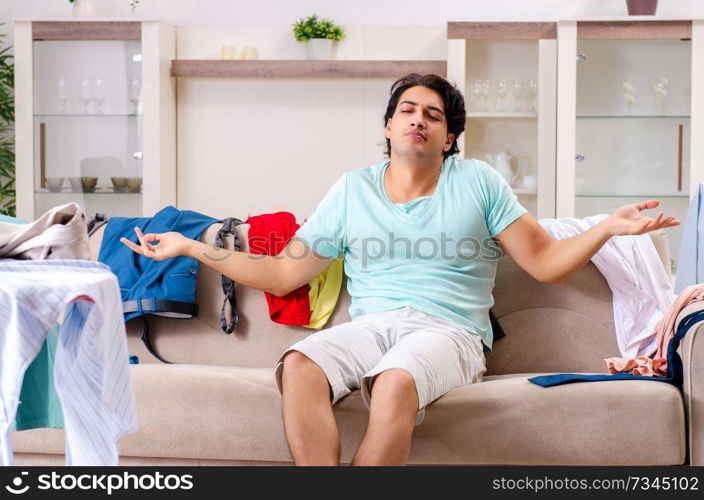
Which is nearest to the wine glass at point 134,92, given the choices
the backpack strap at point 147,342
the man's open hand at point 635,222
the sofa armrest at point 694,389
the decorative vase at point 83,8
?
the decorative vase at point 83,8

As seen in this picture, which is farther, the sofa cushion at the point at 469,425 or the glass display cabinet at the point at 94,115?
the glass display cabinet at the point at 94,115

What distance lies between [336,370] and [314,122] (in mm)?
2636

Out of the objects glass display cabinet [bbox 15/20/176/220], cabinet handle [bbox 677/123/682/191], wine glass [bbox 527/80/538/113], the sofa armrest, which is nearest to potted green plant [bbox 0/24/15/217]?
glass display cabinet [bbox 15/20/176/220]

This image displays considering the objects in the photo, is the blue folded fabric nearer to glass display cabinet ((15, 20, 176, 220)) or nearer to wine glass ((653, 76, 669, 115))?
wine glass ((653, 76, 669, 115))

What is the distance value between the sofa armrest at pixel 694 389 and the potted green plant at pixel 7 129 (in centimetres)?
351

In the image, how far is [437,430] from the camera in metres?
2.04

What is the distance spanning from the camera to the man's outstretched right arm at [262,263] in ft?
7.85

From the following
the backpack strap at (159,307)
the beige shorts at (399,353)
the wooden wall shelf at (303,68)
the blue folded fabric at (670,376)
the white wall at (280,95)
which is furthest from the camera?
the white wall at (280,95)

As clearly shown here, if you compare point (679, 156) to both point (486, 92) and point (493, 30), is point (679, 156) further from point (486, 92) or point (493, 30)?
point (493, 30)

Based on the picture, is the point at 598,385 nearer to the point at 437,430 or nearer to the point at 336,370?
the point at 437,430

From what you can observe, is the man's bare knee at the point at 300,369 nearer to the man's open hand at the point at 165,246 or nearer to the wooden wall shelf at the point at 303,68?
the man's open hand at the point at 165,246

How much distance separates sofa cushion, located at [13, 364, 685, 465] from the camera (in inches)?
79.1

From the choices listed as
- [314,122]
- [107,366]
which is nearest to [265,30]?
[314,122]
